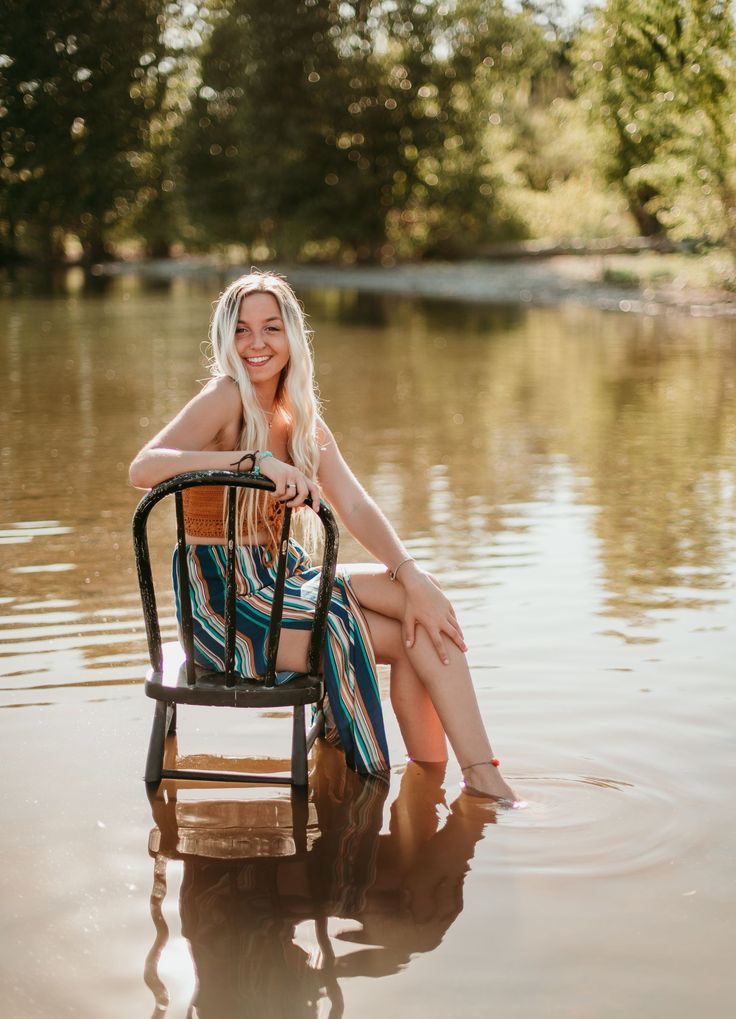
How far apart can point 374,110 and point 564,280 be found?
1277cm

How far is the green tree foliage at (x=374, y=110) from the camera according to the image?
1582 inches

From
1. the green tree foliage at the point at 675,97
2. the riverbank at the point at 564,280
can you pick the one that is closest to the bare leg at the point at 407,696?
the riverbank at the point at 564,280

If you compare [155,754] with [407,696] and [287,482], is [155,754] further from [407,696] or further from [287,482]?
[287,482]

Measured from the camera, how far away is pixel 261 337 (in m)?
3.24

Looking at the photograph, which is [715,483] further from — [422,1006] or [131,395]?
[131,395]

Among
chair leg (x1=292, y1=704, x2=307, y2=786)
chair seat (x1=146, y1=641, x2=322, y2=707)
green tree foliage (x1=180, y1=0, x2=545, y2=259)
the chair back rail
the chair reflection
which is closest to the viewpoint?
the chair reflection

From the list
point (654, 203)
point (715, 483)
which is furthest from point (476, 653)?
point (654, 203)

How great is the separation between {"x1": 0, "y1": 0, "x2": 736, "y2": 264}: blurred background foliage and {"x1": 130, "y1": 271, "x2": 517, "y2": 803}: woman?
83.9ft

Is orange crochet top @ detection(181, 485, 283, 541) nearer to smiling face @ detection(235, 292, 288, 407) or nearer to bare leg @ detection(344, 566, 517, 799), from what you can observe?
smiling face @ detection(235, 292, 288, 407)

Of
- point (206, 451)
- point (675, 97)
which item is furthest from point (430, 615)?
point (675, 97)

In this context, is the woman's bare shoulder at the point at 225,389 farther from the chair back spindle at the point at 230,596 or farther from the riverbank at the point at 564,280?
the riverbank at the point at 564,280

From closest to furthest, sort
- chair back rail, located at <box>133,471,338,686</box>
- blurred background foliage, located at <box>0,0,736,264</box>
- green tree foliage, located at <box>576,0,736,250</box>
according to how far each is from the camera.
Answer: chair back rail, located at <box>133,471,338,686</box>
green tree foliage, located at <box>576,0,736,250</box>
blurred background foliage, located at <box>0,0,736,264</box>

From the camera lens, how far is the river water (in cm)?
244

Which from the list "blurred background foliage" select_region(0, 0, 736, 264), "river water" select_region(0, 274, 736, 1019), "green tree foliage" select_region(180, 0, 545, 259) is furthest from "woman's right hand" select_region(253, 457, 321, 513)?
"green tree foliage" select_region(180, 0, 545, 259)
